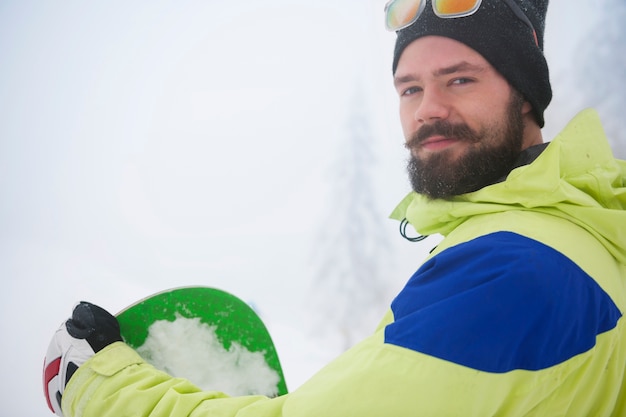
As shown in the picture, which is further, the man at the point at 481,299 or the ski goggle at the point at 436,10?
the ski goggle at the point at 436,10

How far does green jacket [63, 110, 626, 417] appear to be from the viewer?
87cm

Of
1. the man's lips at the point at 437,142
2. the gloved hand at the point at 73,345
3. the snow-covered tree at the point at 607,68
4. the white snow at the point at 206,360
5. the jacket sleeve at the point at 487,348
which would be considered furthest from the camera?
the snow-covered tree at the point at 607,68

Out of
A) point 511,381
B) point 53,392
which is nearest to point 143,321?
point 53,392

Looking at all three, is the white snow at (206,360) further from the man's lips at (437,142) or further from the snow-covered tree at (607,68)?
the snow-covered tree at (607,68)

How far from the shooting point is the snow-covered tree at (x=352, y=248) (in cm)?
798

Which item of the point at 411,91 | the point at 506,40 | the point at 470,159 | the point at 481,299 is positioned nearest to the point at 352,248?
the point at 411,91

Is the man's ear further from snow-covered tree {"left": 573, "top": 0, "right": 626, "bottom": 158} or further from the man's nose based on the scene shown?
snow-covered tree {"left": 573, "top": 0, "right": 626, "bottom": 158}

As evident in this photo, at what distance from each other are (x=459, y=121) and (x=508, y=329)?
0.97 m

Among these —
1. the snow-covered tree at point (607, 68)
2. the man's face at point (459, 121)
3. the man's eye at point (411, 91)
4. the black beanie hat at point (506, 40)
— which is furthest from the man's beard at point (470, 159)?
the snow-covered tree at point (607, 68)

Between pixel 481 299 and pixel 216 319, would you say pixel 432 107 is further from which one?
pixel 216 319

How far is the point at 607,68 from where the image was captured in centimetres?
736

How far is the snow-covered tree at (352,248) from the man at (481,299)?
6.51 meters

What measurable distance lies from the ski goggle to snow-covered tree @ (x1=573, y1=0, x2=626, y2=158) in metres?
6.16

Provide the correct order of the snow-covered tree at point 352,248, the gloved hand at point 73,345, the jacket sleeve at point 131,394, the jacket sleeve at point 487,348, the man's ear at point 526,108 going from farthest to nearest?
the snow-covered tree at point 352,248, the man's ear at point 526,108, the gloved hand at point 73,345, the jacket sleeve at point 131,394, the jacket sleeve at point 487,348
